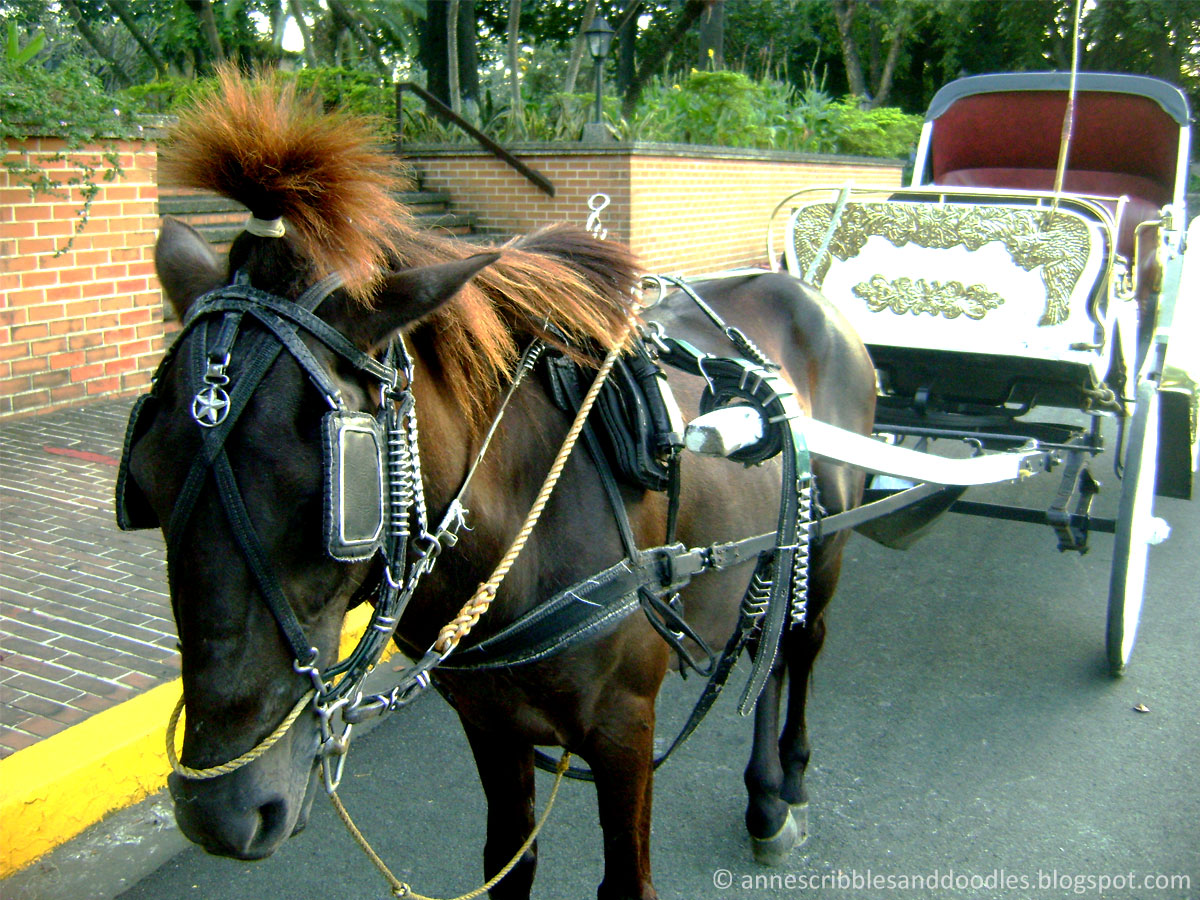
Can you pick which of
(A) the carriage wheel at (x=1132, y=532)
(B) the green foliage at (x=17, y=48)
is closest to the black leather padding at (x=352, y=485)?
(A) the carriage wheel at (x=1132, y=532)

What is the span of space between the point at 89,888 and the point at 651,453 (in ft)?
6.55

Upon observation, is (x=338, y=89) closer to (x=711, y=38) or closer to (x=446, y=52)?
(x=446, y=52)

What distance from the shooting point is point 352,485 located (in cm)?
132

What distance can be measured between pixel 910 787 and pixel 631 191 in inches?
303

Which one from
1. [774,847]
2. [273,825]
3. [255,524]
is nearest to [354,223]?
[255,524]

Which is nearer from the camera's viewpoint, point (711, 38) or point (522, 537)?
point (522, 537)

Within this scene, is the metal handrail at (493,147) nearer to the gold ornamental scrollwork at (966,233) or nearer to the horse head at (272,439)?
the gold ornamental scrollwork at (966,233)

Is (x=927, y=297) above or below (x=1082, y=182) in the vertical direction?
below

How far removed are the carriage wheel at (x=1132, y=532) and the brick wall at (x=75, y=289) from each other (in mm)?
5418

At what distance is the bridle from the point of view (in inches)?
51.7

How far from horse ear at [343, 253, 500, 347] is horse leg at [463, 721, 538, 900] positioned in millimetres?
1071

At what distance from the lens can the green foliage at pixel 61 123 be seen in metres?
5.49

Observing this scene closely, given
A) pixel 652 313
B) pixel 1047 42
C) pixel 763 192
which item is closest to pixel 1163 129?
pixel 652 313

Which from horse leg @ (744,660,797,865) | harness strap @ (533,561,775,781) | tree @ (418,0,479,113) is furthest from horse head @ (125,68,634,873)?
tree @ (418,0,479,113)
